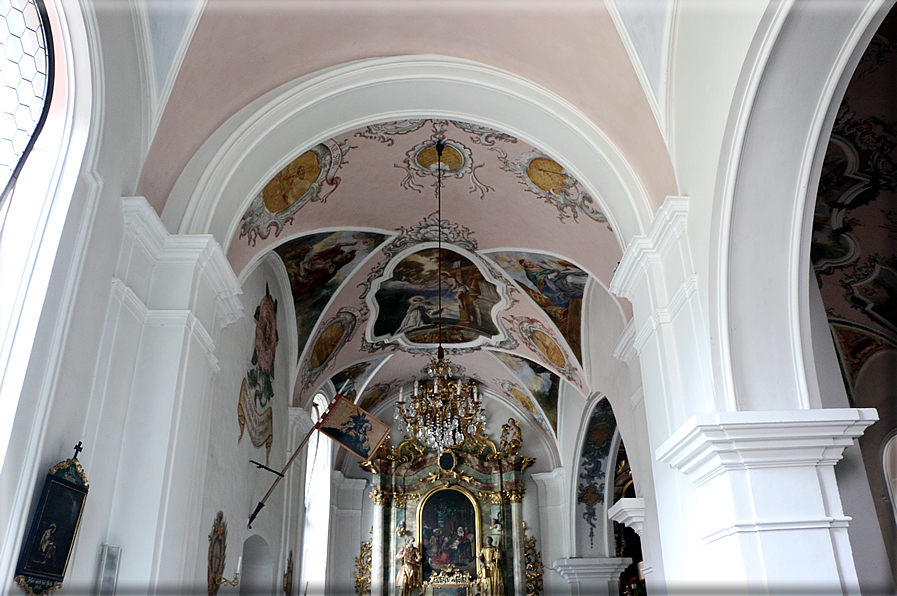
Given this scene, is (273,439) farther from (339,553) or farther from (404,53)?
(339,553)

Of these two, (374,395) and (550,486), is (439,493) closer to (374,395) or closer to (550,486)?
(550,486)

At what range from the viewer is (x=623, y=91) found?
5789mm

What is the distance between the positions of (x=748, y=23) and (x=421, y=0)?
111 inches

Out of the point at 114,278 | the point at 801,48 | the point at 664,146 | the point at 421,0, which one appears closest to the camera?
the point at 801,48

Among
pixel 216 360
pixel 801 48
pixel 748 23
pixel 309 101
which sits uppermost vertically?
pixel 309 101

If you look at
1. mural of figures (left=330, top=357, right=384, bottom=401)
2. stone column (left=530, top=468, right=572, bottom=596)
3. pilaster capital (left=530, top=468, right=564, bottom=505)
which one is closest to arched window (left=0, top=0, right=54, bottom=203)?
mural of figures (left=330, top=357, right=384, bottom=401)

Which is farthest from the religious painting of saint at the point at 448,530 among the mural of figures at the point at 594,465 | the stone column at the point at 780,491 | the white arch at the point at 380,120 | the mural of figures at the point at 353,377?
the stone column at the point at 780,491

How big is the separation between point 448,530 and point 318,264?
7.63 m

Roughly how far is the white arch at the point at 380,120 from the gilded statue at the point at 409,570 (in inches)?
385

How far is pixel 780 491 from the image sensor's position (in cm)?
406

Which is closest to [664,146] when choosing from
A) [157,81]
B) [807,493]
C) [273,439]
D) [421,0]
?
[421,0]

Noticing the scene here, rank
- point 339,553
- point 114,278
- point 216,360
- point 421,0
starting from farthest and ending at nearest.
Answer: point 339,553, point 216,360, point 421,0, point 114,278

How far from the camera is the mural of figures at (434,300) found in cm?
1080

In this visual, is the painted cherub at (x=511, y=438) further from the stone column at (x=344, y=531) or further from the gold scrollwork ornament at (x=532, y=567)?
the stone column at (x=344, y=531)
